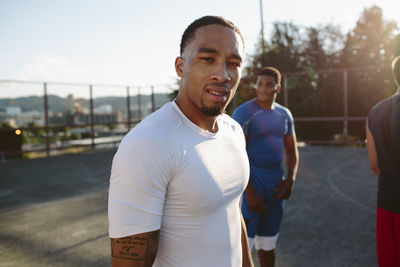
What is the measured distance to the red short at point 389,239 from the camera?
6.92 feet

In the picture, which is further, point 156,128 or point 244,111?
point 244,111

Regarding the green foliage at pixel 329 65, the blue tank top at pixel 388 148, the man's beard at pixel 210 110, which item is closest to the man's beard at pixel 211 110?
the man's beard at pixel 210 110

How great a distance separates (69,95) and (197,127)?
542 inches

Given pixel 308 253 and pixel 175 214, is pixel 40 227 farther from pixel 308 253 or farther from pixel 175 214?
pixel 175 214

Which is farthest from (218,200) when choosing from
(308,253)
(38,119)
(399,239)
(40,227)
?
(38,119)

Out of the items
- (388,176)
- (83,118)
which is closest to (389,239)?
(388,176)

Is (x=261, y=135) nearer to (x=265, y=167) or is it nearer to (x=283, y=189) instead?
(x=265, y=167)

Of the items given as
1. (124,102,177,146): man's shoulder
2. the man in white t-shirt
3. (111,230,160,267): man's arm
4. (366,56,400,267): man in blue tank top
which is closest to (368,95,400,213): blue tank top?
(366,56,400,267): man in blue tank top

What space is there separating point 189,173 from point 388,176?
5.64ft

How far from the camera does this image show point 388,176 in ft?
7.19

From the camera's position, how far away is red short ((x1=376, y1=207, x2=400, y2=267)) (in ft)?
6.92

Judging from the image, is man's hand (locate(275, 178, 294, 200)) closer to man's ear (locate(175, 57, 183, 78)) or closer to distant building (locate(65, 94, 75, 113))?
man's ear (locate(175, 57, 183, 78))

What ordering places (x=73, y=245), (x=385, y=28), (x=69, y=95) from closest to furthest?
(x=73, y=245) < (x=69, y=95) < (x=385, y=28)

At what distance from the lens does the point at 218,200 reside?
123 cm
